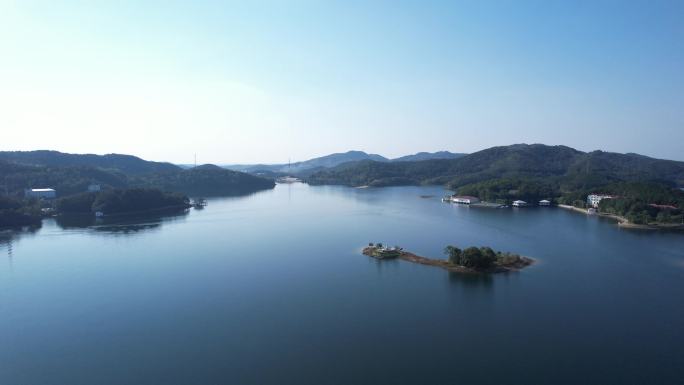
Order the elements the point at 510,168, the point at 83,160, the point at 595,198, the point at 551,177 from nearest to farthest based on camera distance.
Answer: the point at 595,198
the point at 551,177
the point at 83,160
the point at 510,168

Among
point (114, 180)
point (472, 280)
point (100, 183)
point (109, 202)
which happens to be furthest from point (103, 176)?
point (472, 280)

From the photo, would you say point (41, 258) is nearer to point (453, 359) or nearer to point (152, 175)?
point (453, 359)

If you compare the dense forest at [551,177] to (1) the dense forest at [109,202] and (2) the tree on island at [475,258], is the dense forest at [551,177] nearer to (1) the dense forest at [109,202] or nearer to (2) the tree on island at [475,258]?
(2) the tree on island at [475,258]

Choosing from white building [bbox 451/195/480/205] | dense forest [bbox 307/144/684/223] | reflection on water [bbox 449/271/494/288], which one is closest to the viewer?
reflection on water [bbox 449/271/494/288]

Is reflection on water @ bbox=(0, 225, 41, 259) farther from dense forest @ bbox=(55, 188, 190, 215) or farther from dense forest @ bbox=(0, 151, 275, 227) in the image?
dense forest @ bbox=(55, 188, 190, 215)

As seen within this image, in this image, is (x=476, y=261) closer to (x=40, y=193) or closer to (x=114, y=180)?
(x=40, y=193)

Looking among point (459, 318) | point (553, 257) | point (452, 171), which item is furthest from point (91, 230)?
point (452, 171)

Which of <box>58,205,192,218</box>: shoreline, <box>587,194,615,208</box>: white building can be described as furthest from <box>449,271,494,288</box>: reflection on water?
<box>58,205,192,218</box>: shoreline

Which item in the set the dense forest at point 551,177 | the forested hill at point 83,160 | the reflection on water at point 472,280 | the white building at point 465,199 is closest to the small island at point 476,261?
the reflection on water at point 472,280
